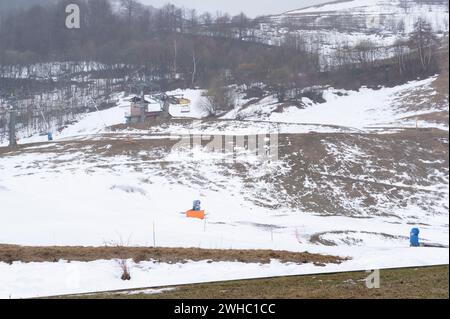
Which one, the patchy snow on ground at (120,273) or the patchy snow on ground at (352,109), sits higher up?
the patchy snow on ground at (352,109)

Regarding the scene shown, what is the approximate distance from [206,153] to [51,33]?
40.1 ft

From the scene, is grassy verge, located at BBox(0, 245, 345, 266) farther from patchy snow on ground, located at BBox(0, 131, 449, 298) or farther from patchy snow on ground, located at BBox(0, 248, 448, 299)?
patchy snow on ground, located at BBox(0, 131, 449, 298)

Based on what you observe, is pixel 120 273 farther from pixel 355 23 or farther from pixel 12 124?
pixel 355 23

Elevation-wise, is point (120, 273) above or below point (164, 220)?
above

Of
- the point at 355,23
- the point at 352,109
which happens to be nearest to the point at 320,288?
the point at 352,109

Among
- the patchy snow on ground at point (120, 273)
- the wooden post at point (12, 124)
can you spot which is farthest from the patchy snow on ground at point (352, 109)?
the patchy snow on ground at point (120, 273)

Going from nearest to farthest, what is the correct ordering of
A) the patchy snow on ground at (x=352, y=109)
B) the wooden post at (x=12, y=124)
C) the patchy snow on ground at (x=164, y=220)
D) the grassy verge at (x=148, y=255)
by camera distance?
the patchy snow on ground at (x=164, y=220), the grassy verge at (x=148, y=255), the wooden post at (x=12, y=124), the patchy snow on ground at (x=352, y=109)

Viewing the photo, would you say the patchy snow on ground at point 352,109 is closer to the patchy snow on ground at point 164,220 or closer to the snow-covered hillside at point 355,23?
the snow-covered hillside at point 355,23

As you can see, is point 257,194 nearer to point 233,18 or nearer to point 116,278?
point 116,278

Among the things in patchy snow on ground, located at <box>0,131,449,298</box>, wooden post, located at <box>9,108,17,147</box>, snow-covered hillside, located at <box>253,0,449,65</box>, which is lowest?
patchy snow on ground, located at <box>0,131,449,298</box>

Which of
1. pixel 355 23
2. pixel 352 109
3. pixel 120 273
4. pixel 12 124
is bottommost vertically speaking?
pixel 120 273

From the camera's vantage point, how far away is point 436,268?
10766mm

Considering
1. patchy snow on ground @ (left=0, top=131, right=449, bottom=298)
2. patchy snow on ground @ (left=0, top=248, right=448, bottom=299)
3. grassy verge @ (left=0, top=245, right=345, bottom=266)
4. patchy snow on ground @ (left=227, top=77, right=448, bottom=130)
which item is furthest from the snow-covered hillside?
patchy snow on ground @ (left=0, top=248, right=448, bottom=299)
